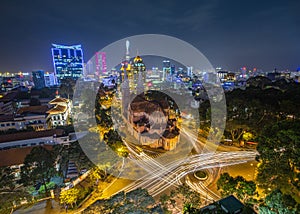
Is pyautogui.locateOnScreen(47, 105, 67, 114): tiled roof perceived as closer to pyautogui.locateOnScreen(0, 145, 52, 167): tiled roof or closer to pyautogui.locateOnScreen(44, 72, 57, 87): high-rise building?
pyautogui.locateOnScreen(0, 145, 52, 167): tiled roof

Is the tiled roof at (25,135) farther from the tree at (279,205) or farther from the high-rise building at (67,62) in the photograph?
the high-rise building at (67,62)

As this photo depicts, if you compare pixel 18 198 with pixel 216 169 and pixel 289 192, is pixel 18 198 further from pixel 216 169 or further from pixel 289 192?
pixel 289 192

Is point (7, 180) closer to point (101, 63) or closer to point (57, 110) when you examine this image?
point (57, 110)

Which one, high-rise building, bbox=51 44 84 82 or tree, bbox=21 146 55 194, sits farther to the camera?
high-rise building, bbox=51 44 84 82

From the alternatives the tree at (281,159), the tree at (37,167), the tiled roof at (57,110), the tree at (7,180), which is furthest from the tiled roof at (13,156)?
the tree at (281,159)

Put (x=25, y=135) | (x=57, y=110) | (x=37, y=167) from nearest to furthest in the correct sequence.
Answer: (x=37, y=167) → (x=25, y=135) → (x=57, y=110)

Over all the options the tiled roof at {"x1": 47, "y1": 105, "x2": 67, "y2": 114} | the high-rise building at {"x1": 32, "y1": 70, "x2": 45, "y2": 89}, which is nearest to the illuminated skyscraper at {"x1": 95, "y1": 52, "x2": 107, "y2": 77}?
the high-rise building at {"x1": 32, "y1": 70, "x2": 45, "y2": 89}

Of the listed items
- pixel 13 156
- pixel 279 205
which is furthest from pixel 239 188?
pixel 13 156
